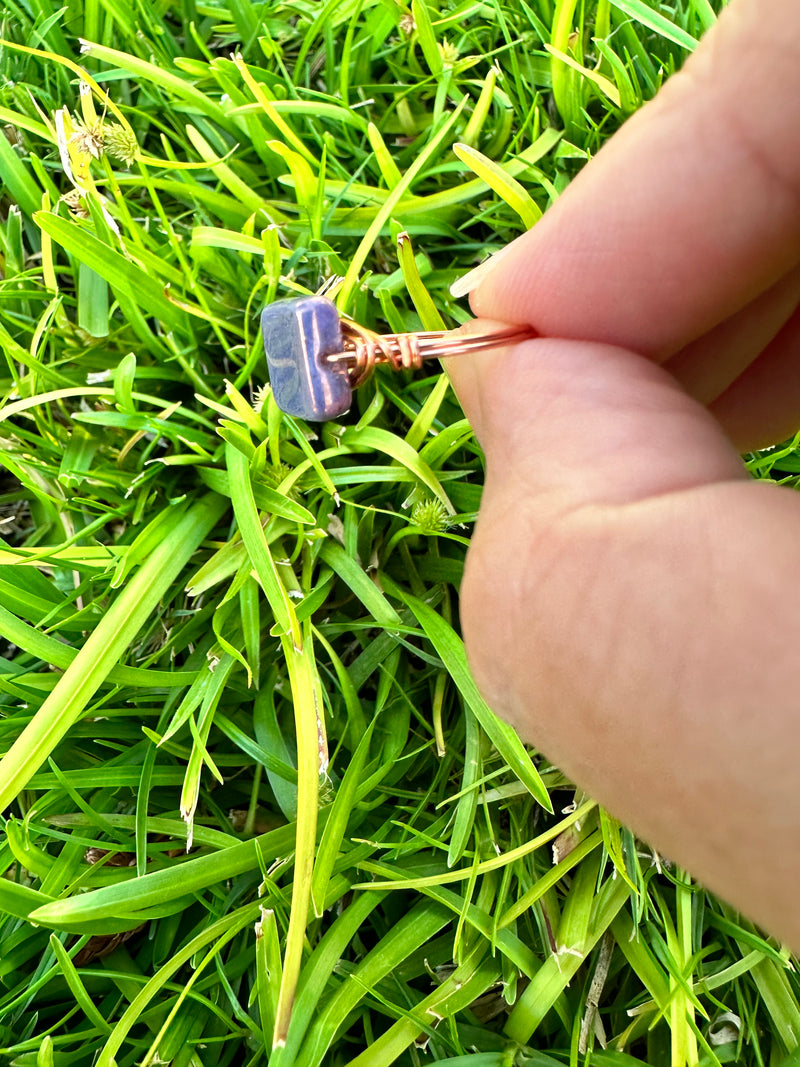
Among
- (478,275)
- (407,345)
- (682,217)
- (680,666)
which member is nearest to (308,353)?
(407,345)

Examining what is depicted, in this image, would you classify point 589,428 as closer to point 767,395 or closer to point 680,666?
point 680,666

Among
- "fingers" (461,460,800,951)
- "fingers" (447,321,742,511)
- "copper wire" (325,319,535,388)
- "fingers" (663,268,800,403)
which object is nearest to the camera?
"fingers" (461,460,800,951)

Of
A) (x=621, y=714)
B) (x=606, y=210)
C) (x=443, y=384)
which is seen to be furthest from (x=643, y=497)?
(x=443, y=384)

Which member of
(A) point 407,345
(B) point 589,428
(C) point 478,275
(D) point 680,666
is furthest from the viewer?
(C) point 478,275

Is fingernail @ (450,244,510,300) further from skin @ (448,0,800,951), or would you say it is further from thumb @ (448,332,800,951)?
thumb @ (448,332,800,951)

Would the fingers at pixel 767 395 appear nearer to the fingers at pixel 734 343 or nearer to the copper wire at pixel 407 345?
the fingers at pixel 734 343

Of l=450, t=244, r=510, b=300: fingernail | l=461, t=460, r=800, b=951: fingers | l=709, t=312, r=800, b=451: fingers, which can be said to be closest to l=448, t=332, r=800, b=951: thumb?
l=461, t=460, r=800, b=951: fingers
